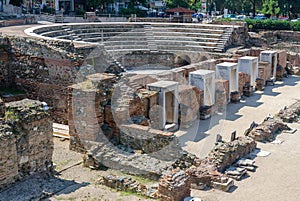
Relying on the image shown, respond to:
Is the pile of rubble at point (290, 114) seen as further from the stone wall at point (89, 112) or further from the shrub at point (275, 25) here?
the shrub at point (275, 25)

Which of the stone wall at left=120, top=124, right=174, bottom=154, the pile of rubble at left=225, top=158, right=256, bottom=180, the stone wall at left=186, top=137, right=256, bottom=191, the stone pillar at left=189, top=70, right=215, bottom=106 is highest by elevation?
the stone pillar at left=189, top=70, right=215, bottom=106

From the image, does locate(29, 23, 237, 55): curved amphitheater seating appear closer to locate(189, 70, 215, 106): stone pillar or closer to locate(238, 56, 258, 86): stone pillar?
locate(238, 56, 258, 86): stone pillar

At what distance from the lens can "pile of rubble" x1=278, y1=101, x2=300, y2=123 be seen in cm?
1817

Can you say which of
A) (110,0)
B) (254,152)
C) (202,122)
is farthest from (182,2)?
(254,152)

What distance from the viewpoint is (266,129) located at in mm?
15938

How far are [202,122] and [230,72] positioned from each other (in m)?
4.36

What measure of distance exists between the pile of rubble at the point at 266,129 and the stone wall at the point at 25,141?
7.99 m

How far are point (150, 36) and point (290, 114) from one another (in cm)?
1503

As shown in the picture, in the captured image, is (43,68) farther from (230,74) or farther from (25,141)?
(230,74)

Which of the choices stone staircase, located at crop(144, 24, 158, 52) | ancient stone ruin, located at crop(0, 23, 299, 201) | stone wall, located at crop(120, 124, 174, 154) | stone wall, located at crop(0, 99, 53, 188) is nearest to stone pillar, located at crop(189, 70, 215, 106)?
ancient stone ruin, located at crop(0, 23, 299, 201)

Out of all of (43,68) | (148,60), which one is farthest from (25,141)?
(148,60)

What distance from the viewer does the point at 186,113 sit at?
17172 millimetres

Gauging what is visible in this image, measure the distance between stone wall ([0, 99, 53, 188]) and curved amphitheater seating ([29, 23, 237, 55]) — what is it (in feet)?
57.2

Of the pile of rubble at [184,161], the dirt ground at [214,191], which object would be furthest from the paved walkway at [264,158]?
the pile of rubble at [184,161]
